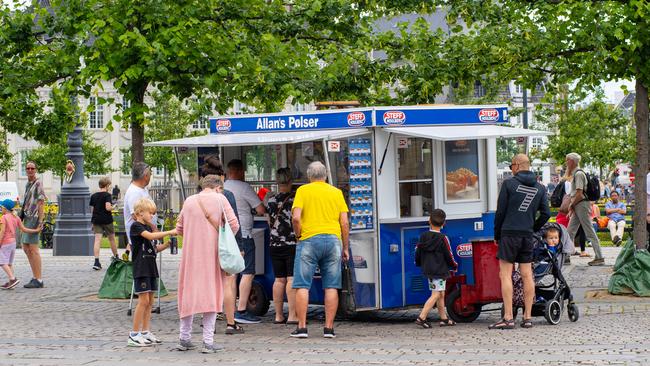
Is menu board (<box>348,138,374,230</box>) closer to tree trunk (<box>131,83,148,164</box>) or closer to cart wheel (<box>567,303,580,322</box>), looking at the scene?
cart wheel (<box>567,303,580,322</box>)

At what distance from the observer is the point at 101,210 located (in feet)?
71.5

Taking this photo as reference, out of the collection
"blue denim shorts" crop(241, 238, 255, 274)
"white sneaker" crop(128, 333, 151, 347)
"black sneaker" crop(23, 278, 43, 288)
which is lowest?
"white sneaker" crop(128, 333, 151, 347)

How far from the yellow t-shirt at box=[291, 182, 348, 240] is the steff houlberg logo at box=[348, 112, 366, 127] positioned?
45.7 inches

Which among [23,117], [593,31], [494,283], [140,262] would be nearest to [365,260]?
[494,283]

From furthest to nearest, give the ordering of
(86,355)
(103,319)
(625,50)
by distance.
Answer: (625,50) < (103,319) < (86,355)

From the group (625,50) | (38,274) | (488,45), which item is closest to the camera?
(625,50)

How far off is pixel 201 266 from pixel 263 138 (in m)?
2.75

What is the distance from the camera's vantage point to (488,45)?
1659 cm

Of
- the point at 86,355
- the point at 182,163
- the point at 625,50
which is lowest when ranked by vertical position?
the point at 86,355

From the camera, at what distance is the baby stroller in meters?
13.1

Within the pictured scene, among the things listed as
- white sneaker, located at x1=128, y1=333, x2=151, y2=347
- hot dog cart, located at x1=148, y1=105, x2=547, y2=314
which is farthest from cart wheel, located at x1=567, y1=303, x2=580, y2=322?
white sneaker, located at x1=128, y1=333, x2=151, y2=347

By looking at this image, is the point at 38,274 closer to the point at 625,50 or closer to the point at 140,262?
the point at 140,262

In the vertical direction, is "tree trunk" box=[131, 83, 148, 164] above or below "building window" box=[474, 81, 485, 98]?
below

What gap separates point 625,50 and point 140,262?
7.02 meters
